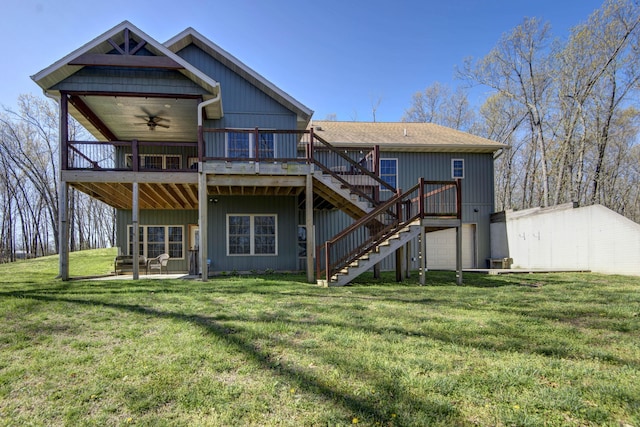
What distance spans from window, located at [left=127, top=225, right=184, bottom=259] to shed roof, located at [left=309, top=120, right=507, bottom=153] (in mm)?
7167

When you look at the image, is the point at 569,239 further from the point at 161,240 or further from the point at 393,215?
the point at 161,240

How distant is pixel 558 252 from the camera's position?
13.0m

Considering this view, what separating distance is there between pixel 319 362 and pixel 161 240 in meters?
12.3

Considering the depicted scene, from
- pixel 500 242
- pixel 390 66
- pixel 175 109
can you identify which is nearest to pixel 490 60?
pixel 390 66

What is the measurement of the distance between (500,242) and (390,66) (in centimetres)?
1351

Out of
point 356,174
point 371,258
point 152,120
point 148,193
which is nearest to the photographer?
point 371,258

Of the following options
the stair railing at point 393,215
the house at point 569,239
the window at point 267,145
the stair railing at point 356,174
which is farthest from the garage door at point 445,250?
the window at point 267,145

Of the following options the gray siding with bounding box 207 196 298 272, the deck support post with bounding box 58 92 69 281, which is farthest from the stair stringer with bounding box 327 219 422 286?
the deck support post with bounding box 58 92 69 281

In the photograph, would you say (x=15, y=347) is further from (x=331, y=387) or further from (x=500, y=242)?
(x=500, y=242)

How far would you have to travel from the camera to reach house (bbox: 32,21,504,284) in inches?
384

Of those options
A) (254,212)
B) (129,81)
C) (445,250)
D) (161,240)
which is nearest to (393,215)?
(254,212)

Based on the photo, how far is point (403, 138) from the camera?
15.2 metres

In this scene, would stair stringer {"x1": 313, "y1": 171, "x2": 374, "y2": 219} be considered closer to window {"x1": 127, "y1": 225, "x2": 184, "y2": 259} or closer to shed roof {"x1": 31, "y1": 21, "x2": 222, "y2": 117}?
shed roof {"x1": 31, "y1": 21, "x2": 222, "y2": 117}

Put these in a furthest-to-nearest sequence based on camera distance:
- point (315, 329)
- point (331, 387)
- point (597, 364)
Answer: point (315, 329)
point (597, 364)
point (331, 387)
